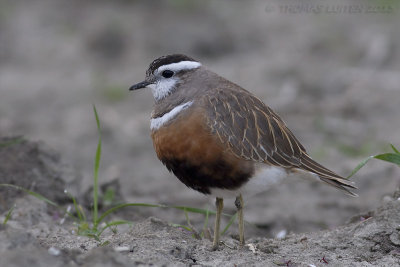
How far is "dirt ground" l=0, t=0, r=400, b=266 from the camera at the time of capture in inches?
197

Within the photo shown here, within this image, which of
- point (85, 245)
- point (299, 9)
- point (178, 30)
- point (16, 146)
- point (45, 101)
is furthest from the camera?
point (299, 9)

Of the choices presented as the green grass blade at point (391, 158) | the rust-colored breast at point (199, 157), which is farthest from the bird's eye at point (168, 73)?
the green grass blade at point (391, 158)

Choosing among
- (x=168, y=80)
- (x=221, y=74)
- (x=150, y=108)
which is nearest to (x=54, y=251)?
(x=168, y=80)

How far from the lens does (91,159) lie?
29.1 ft

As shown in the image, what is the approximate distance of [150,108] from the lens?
Result: 1024 centimetres

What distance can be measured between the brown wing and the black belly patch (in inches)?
5.6

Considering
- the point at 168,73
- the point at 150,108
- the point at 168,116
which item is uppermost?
the point at 168,73

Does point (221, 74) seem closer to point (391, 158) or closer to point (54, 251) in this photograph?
point (391, 158)

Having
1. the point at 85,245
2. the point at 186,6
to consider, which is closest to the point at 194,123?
the point at 85,245

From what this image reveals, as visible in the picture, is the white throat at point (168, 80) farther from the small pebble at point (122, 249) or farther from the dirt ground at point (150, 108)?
the small pebble at point (122, 249)

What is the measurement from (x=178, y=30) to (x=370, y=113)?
3820 mm

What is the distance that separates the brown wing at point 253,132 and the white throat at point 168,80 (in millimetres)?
450

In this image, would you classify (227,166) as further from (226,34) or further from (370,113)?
(226,34)

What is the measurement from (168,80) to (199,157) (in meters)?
1.01
